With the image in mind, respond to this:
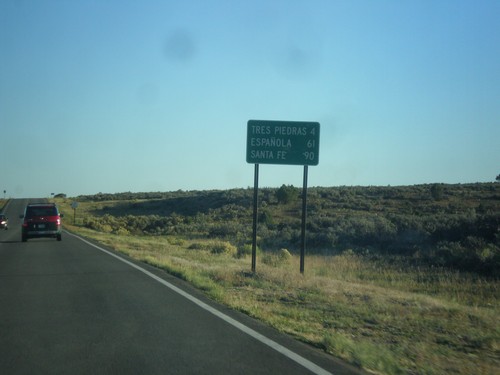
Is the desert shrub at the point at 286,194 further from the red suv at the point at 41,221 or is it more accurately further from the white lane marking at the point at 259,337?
the white lane marking at the point at 259,337

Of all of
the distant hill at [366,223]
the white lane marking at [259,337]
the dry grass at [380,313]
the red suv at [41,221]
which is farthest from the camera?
the red suv at [41,221]

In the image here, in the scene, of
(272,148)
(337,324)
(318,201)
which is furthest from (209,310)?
(318,201)

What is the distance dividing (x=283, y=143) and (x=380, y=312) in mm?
8009

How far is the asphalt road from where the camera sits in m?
7.03

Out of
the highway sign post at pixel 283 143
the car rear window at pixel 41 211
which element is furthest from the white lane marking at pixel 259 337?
the car rear window at pixel 41 211

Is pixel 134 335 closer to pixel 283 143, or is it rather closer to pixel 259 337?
pixel 259 337

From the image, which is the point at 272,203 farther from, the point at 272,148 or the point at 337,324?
the point at 337,324

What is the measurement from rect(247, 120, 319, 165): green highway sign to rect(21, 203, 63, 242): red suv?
63.0 ft

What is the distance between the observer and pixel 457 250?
2381 centimetres

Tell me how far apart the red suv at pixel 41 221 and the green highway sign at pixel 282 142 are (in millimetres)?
19210

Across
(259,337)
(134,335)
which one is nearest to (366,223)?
(259,337)

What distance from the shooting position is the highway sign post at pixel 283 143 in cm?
1822

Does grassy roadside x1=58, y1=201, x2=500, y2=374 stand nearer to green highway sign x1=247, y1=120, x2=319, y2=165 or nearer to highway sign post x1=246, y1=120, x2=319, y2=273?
highway sign post x1=246, y1=120, x2=319, y2=273

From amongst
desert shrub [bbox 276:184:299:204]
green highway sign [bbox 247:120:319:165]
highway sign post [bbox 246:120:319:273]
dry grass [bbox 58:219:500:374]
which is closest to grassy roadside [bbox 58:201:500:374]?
dry grass [bbox 58:219:500:374]
